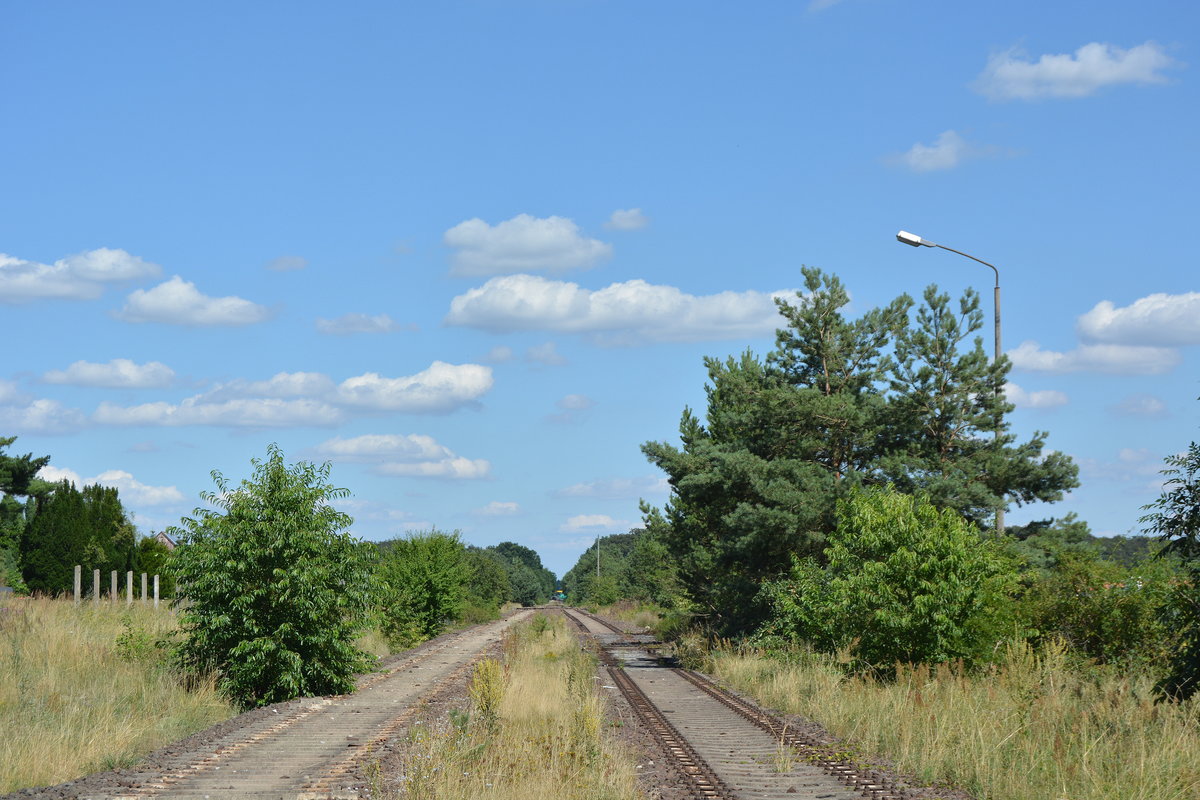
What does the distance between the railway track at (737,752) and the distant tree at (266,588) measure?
6035mm

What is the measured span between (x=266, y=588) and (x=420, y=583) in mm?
27994

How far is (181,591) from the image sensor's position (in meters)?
20.2

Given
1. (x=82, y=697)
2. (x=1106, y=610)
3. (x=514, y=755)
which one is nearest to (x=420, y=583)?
(x=82, y=697)

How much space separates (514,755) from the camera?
11.9 meters

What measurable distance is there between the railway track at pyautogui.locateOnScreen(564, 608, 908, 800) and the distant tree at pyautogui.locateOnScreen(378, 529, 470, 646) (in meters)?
18.2

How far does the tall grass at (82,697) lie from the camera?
1233 cm

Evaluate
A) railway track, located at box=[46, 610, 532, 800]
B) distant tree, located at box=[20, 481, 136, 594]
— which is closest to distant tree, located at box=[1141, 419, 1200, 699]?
railway track, located at box=[46, 610, 532, 800]

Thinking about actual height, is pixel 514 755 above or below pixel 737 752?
above

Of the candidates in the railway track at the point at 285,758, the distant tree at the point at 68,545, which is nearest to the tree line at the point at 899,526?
the railway track at the point at 285,758

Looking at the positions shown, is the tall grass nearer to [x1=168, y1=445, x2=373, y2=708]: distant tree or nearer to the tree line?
[x1=168, y1=445, x2=373, y2=708]: distant tree

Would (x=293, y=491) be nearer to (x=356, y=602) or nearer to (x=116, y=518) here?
(x=356, y=602)

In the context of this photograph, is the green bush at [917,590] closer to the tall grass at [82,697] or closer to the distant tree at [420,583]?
the tall grass at [82,697]

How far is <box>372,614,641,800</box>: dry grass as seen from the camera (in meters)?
10.2

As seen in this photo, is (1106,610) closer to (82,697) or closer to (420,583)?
(82,697)
